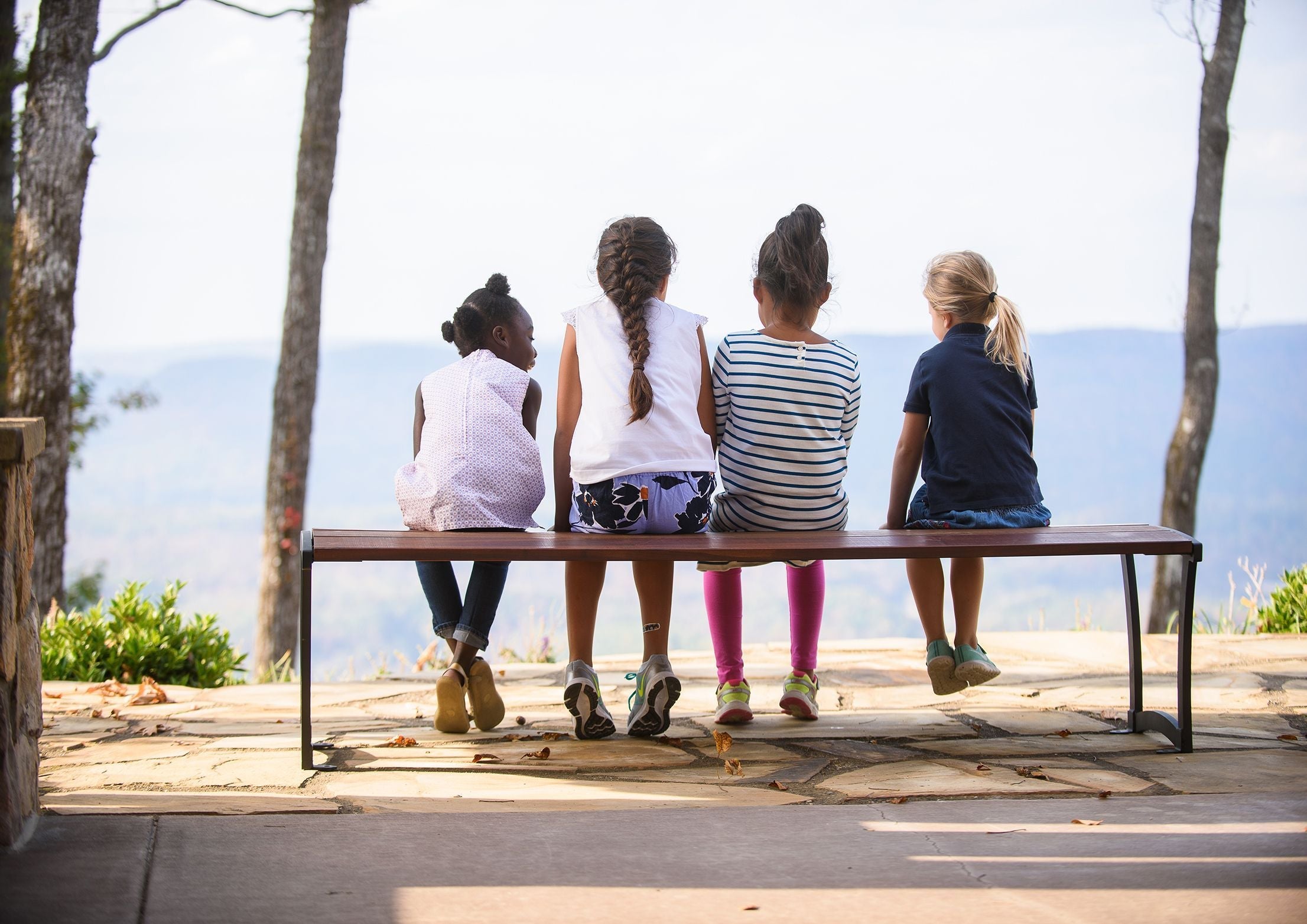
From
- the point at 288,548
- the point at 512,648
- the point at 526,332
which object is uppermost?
the point at 526,332

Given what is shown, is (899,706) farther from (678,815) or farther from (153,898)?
(153,898)

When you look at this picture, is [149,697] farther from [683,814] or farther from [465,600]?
[683,814]

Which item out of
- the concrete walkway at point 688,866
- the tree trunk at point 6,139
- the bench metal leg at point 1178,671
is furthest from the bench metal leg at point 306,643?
the tree trunk at point 6,139

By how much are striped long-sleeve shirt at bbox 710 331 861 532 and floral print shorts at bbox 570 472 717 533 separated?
0.25 metres

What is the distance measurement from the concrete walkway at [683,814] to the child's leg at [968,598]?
33 cm

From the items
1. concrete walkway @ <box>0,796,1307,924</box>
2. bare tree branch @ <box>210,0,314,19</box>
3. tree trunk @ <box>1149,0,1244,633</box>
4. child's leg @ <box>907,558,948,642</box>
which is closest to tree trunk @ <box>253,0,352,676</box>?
bare tree branch @ <box>210,0,314,19</box>

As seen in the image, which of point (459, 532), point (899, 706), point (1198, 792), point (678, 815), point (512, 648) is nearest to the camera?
point (678, 815)

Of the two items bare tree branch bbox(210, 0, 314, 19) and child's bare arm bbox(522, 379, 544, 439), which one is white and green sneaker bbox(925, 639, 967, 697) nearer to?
child's bare arm bbox(522, 379, 544, 439)

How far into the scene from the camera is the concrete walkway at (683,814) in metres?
2.04

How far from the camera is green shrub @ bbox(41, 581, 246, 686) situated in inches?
198

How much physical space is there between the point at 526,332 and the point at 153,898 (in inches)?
82.9

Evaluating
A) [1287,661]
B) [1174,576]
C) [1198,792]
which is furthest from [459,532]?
[1174,576]

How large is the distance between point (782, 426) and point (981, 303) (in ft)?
2.53

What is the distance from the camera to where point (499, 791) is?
9.34 feet
